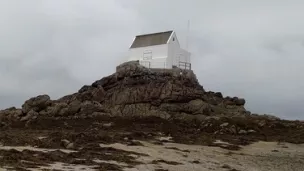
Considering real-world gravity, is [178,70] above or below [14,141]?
above

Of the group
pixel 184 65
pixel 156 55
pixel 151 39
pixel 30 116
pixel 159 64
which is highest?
pixel 151 39

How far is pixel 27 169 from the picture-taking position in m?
18.4

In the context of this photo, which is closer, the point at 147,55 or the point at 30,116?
the point at 30,116

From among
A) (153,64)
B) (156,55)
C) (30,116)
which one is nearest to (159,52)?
(156,55)

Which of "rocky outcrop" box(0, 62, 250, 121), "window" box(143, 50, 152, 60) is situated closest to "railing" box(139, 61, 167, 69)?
"window" box(143, 50, 152, 60)

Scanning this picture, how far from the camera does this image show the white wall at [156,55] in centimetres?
5075

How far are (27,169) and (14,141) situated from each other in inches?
436

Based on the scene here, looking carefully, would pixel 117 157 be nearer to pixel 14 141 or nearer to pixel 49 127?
pixel 14 141

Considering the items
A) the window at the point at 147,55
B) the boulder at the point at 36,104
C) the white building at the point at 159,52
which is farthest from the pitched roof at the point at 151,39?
the boulder at the point at 36,104

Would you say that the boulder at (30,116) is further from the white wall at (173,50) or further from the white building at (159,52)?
the white wall at (173,50)

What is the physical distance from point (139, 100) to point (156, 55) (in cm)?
698

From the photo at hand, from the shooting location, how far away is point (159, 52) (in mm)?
51219

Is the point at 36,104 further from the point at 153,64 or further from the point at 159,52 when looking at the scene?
the point at 159,52

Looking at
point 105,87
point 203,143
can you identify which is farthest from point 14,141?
point 105,87
